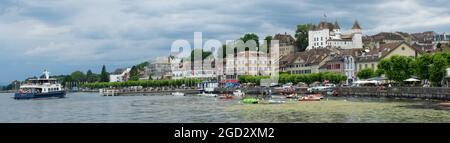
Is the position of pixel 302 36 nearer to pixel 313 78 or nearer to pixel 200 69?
pixel 200 69

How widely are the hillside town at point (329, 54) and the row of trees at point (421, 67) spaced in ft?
84.5

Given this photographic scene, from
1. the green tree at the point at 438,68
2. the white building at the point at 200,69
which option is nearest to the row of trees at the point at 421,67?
the green tree at the point at 438,68

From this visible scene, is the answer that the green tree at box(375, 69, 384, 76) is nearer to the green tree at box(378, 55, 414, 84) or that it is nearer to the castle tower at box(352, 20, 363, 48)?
the green tree at box(378, 55, 414, 84)

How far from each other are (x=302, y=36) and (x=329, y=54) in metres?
49.2

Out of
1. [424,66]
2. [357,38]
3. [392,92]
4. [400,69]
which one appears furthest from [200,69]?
[424,66]

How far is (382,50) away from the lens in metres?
113

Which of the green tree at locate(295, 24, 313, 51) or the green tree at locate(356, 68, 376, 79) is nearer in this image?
the green tree at locate(356, 68, 376, 79)

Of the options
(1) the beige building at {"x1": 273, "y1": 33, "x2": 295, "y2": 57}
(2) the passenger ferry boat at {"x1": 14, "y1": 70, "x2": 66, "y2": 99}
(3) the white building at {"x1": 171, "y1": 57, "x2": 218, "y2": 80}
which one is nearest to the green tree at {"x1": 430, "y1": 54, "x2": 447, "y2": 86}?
(2) the passenger ferry boat at {"x1": 14, "y1": 70, "x2": 66, "y2": 99}

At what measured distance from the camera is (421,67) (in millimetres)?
75500

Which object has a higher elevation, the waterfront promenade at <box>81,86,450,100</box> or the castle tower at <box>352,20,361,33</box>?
the castle tower at <box>352,20,361,33</box>

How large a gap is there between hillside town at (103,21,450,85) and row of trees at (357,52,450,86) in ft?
84.5

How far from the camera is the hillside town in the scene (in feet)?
378
